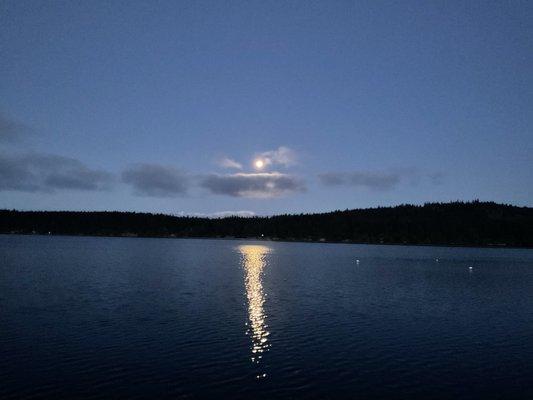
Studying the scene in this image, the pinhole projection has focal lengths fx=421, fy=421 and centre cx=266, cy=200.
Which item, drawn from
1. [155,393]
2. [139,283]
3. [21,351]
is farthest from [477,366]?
[139,283]

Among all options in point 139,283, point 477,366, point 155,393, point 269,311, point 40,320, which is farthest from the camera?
point 139,283

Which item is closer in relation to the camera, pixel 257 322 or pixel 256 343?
pixel 256 343

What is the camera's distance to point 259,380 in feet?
90.9

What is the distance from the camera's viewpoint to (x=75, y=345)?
34.9 meters

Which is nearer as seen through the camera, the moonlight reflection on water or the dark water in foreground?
the dark water in foreground

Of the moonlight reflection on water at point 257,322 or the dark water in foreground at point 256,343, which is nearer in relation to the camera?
the dark water in foreground at point 256,343

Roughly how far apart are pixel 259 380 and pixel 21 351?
19274 mm

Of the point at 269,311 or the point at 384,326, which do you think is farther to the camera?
the point at 269,311

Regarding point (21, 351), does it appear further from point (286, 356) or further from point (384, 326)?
point (384, 326)

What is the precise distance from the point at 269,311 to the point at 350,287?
3097 cm

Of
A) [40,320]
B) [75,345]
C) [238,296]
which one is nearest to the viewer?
[75,345]

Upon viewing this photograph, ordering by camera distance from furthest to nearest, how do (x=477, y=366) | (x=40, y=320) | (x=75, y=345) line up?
1. (x=40, y=320)
2. (x=75, y=345)
3. (x=477, y=366)

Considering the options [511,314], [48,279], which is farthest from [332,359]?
[48,279]

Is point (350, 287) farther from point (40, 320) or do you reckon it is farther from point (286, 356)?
point (40, 320)
